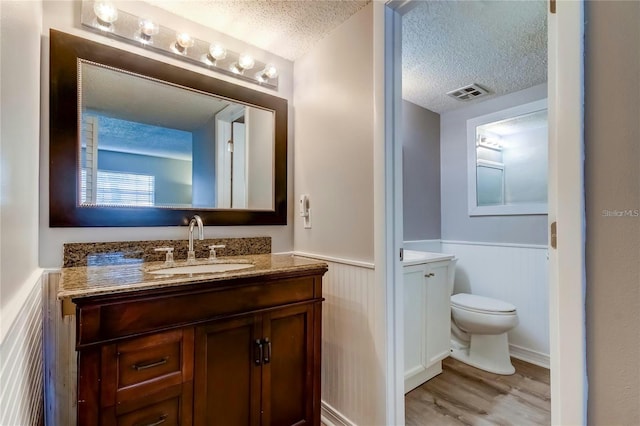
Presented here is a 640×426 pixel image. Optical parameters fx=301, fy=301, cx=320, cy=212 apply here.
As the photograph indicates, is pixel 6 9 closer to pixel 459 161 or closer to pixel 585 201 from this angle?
pixel 585 201

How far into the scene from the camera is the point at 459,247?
2.85 meters

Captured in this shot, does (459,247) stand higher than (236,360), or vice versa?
(459,247)

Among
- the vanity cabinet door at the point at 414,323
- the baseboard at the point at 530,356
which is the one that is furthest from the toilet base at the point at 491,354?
the vanity cabinet door at the point at 414,323

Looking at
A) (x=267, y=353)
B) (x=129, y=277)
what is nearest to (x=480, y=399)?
(x=267, y=353)

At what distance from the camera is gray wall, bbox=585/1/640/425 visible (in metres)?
0.63

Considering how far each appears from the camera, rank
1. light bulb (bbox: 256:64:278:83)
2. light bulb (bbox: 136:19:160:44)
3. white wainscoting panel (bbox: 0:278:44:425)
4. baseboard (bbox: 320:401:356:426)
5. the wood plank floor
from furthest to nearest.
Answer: light bulb (bbox: 256:64:278:83) < the wood plank floor < baseboard (bbox: 320:401:356:426) < light bulb (bbox: 136:19:160:44) < white wainscoting panel (bbox: 0:278:44:425)

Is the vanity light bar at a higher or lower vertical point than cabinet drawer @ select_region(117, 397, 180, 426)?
higher

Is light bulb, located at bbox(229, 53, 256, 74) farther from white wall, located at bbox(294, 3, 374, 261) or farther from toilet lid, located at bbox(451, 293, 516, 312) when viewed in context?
toilet lid, located at bbox(451, 293, 516, 312)

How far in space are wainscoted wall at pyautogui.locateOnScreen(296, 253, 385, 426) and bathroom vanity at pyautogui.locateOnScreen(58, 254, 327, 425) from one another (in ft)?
0.71

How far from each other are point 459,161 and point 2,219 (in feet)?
9.93

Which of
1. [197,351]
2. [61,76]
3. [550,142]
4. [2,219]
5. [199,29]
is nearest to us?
[2,219]

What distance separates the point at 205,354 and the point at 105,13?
60.7 inches

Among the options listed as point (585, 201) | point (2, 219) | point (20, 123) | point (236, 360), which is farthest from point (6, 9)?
point (585, 201)

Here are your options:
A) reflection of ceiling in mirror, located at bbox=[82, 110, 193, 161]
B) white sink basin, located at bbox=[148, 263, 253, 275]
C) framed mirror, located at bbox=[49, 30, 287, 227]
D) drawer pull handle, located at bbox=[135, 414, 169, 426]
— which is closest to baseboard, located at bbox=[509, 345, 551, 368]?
Answer: framed mirror, located at bbox=[49, 30, 287, 227]
